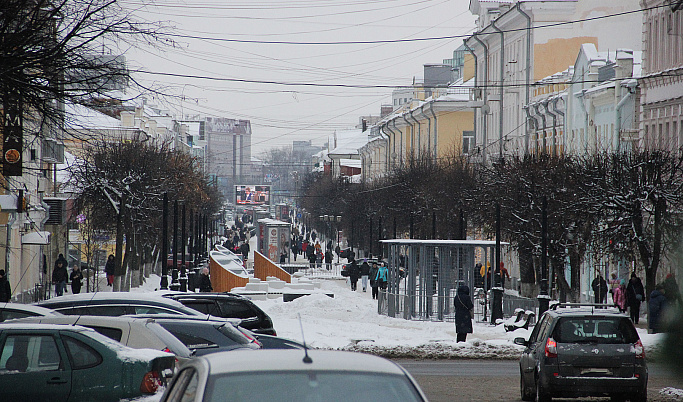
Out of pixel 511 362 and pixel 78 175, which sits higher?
pixel 78 175

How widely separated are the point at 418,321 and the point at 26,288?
2048 cm

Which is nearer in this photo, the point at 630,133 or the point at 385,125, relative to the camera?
the point at 630,133

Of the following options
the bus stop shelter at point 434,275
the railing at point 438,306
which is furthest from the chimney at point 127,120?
the bus stop shelter at point 434,275

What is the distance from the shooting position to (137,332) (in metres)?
11.4

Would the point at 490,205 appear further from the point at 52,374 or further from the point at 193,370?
the point at 193,370

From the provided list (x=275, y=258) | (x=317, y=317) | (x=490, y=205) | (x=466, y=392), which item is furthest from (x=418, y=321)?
(x=275, y=258)

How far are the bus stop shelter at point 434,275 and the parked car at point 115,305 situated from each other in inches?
527

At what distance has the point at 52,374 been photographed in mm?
9836

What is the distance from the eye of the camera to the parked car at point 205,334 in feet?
40.0

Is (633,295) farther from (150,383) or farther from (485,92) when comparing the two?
(485,92)

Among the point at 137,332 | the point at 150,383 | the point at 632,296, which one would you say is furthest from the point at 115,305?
the point at 632,296

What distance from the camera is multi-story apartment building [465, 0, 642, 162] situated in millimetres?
55281

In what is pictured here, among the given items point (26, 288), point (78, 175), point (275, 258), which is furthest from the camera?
point (275, 258)

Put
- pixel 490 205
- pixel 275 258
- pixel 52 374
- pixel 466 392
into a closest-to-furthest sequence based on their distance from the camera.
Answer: pixel 52 374
pixel 466 392
pixel 490 205
pixel 275 258
